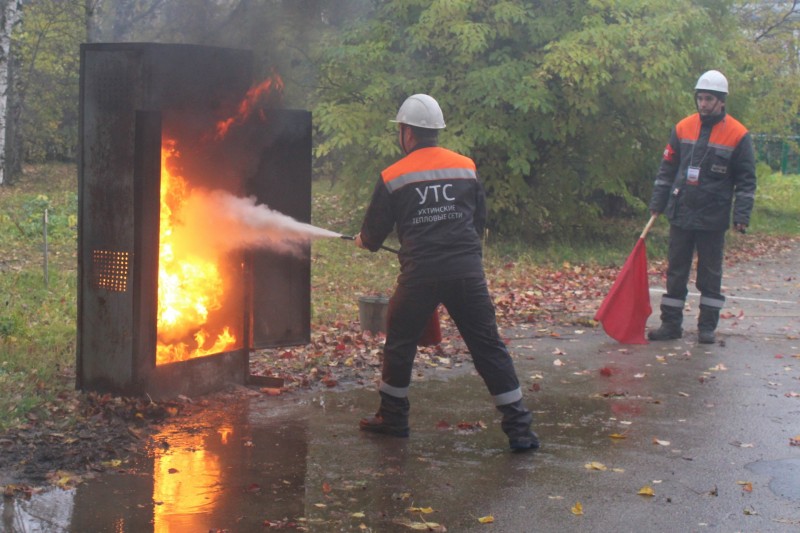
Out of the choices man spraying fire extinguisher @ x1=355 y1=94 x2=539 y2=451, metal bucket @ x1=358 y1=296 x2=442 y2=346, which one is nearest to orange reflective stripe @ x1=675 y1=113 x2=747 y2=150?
metal bucket @ x1=358 y1=296 x2=442 y2=346

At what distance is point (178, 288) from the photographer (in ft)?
22.3

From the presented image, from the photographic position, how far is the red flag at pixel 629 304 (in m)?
9.23

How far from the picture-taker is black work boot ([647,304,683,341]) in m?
9.56

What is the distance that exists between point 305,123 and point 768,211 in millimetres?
20197

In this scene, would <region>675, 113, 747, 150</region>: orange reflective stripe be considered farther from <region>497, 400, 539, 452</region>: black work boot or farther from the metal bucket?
<region>497, 400, 539, 452</region>: black work boot

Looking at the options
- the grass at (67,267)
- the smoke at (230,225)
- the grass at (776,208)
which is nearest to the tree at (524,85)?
the grass at (67,267)

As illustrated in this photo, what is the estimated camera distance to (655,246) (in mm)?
17438

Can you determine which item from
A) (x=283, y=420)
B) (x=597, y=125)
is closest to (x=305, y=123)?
(x=283, y=420)

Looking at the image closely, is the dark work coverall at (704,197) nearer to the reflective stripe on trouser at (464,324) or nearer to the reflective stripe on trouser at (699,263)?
the reflective stripe on trouser at (699,263)

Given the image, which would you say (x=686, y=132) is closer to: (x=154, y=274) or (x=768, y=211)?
(x=154, y=274)

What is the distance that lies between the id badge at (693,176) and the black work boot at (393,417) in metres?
4.22

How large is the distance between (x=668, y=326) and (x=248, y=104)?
4.71 metres

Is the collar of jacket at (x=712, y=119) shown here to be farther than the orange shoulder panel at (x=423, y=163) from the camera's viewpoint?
Yes

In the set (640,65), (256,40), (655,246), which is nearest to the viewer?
(256,40)
